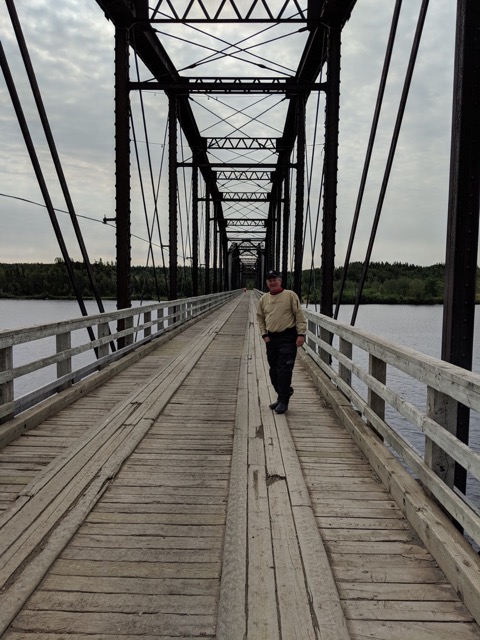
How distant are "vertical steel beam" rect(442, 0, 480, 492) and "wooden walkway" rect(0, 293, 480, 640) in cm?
126

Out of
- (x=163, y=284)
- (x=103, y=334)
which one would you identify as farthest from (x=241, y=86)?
(x=163, y=284)

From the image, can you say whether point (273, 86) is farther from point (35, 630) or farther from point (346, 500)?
point (35, 630)

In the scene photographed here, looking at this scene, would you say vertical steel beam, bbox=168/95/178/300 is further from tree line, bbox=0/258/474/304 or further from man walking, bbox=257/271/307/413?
tree line, bbox=0/258/474/304

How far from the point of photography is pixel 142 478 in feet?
13.5

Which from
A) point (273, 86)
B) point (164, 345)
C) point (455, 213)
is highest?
point (273, 86)

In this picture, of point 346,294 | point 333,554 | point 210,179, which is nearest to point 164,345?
point 333,554

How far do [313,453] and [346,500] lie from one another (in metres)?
1.08

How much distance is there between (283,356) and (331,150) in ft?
24.5

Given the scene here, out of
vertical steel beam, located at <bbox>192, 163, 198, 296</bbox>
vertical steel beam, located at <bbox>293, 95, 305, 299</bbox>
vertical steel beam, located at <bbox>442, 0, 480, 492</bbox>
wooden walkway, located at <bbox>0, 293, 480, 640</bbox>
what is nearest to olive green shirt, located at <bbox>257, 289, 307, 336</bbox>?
wooden walkway, located at <bbox>0, 293, 480, 640</bbox>

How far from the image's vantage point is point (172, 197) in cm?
2000

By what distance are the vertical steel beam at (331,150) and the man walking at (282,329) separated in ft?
20.1

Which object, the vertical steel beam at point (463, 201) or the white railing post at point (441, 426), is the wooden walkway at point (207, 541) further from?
the vertical steel beam at point (463, 201)

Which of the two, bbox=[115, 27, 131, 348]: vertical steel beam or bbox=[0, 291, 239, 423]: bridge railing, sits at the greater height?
bbox=[115, 27, 131, 348]: vertical steel beam

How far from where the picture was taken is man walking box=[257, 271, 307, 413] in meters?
6.08
